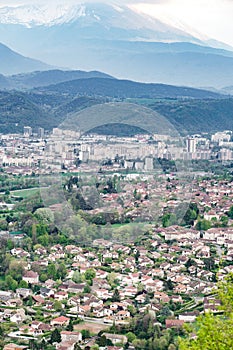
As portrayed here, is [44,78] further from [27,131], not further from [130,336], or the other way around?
[130,336]

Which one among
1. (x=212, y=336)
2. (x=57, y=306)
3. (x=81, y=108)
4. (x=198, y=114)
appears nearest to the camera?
(x=212, y=336)

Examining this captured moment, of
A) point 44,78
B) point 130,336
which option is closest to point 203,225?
point 130,336

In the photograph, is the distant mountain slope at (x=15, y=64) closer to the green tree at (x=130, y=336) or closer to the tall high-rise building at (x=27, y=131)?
the tall high-rise building at (x=27, y=131)

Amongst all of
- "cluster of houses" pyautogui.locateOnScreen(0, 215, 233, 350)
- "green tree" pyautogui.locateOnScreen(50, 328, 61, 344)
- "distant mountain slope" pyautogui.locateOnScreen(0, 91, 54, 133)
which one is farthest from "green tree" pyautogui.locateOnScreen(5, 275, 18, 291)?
"distant mountain slope" pyautogui.locateOnScreen(0, 91, 54, 133)

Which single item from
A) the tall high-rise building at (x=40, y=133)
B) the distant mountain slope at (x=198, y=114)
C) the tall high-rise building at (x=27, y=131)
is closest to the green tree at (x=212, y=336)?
the tall high-rise building at (x=40, y=133)

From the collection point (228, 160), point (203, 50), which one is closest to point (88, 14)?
point (203, 50)

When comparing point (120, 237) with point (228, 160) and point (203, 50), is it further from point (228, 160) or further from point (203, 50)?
point (203, 50)
